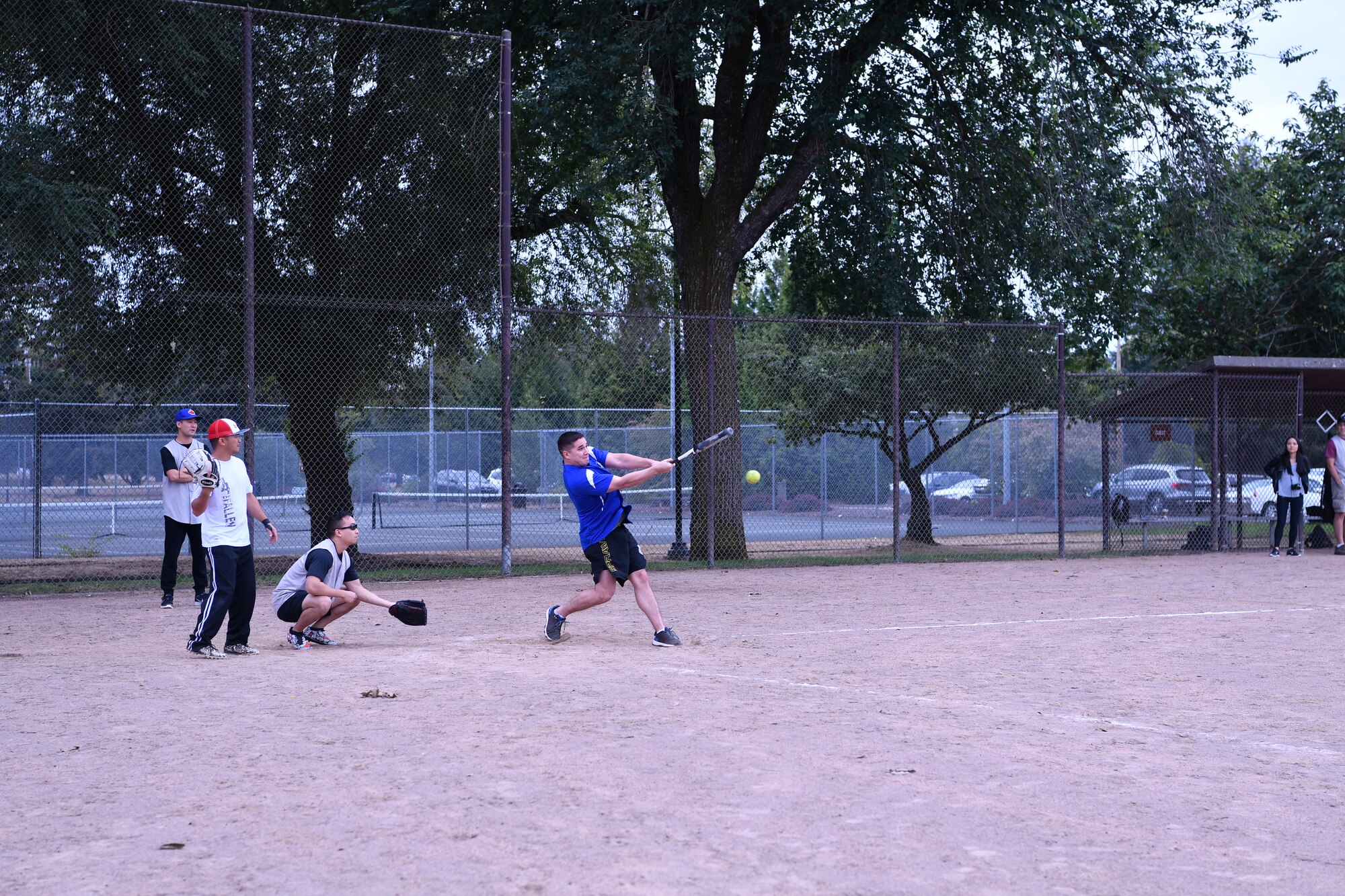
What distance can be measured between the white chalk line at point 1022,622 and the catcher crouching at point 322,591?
265 centimetres

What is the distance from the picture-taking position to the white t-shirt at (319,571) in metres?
9.23

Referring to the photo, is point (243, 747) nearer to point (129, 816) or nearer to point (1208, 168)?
point (129, 816)

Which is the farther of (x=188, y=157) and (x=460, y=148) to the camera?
(x=460, y=148)

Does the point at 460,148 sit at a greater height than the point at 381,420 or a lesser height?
greater

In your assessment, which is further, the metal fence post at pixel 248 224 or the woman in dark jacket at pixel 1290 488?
the woman in dark jacket at pixel 1290 488

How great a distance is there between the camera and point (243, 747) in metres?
6.09

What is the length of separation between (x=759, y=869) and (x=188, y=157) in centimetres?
1265

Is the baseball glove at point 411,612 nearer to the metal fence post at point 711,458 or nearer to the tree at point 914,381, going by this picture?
the metal fence post at point 711,458

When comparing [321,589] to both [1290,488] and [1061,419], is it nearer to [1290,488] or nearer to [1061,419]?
[1061,419]

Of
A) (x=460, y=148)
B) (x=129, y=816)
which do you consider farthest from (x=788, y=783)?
(x=460, y=148)

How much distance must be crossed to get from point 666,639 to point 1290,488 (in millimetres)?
12273

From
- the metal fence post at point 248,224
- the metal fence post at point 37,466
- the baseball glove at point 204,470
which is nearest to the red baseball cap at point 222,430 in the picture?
the baseball glove at point 204,470

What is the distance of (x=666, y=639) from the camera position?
374 inches

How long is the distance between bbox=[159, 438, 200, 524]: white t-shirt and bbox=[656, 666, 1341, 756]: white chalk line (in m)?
5.56
